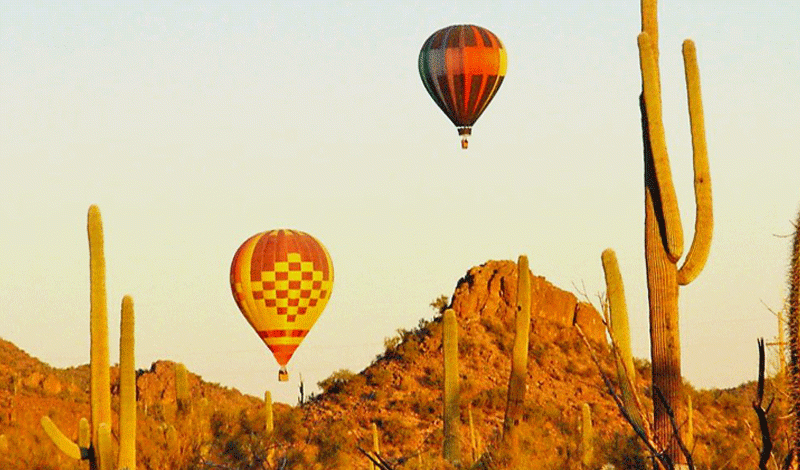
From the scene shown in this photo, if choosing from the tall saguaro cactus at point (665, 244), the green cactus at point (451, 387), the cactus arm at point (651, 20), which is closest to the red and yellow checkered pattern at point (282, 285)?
the green cactus at point (451, 387)

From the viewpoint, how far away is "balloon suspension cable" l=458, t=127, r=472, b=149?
36.2 metres

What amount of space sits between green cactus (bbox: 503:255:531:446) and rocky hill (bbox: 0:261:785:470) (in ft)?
1.86

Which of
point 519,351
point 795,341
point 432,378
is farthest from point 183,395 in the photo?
point 795,341

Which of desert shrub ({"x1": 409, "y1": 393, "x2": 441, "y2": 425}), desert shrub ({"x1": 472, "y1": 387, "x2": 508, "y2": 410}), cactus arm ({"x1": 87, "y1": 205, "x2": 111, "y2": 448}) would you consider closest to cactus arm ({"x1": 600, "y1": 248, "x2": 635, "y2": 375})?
cactus arm ({"x1": 87, "y1": 205, "x2": 111, "y2": 448})

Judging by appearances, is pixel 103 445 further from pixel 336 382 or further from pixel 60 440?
pixel 336 382

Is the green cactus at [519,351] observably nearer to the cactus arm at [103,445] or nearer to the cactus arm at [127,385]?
the cactus arm at [127,385]

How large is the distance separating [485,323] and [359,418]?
8.01 m

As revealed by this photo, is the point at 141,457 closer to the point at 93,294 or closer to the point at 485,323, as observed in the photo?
the point at 93,294

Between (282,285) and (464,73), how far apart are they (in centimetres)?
731

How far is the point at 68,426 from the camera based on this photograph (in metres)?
29.4

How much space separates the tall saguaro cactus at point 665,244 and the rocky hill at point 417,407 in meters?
9.17

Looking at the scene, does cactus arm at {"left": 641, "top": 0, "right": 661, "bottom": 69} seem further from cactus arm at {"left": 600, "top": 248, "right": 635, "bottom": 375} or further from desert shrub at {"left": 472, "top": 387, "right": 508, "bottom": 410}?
desert shrub at {"left": 472, "top": 387, "right": 508, "bottom": 410}

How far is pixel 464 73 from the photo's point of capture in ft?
119

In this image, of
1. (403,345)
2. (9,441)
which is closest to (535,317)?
(403,345)
